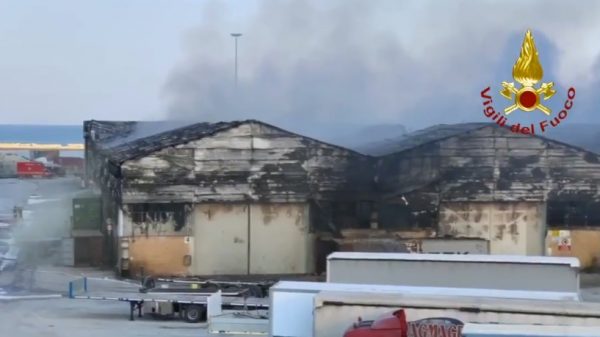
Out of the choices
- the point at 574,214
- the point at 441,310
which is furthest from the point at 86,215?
the point at 441,310

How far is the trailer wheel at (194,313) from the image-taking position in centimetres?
2096

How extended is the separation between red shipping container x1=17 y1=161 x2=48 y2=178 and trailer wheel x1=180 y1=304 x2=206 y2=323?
5269 cm

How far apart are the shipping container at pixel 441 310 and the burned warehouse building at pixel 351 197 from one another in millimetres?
14686

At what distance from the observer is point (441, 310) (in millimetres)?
12133

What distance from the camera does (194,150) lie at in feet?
89.4

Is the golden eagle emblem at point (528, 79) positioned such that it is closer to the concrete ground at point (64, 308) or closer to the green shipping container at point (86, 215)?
the concrete ground at point (64, 308)

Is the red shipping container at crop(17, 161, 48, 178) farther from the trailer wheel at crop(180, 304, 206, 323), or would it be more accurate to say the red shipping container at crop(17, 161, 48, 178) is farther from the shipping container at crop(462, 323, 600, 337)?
the shipping container at crop(462, 323, 600, 337)

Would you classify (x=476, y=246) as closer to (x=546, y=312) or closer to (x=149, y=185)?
(x=149, y=185)

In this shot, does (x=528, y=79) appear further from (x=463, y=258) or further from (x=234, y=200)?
(x=234, y=200)

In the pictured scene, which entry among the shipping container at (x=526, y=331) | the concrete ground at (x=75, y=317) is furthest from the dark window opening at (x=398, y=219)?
the shipping container at (x=526, y=331)

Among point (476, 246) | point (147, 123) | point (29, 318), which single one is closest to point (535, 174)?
point (476, 246)

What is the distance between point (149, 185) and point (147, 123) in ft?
93.1

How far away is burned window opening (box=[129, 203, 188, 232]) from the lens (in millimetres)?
26875

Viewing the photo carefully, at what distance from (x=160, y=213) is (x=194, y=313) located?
655cm
